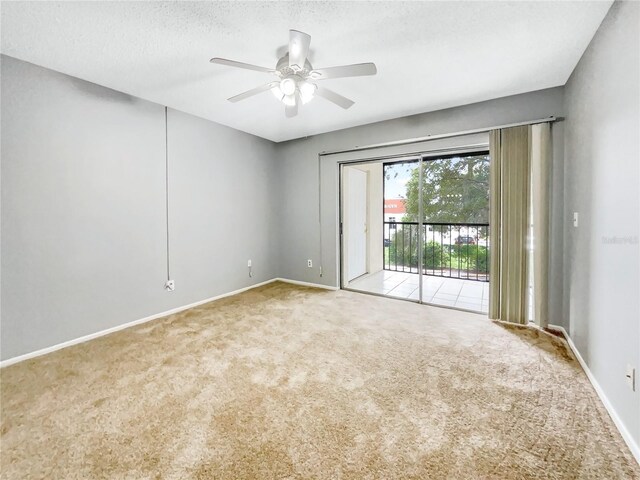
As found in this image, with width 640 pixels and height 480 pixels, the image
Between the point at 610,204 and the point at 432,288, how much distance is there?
9.76 feet

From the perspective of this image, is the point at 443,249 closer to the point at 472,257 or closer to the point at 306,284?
the point at 472,257

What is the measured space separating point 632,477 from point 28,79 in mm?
4509

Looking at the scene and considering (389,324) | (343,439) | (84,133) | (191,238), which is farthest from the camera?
(191,238)

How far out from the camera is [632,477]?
1194 millimetres

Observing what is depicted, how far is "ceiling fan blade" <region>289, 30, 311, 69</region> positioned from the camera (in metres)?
1.60

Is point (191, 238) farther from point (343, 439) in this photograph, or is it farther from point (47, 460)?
point (343, 439)

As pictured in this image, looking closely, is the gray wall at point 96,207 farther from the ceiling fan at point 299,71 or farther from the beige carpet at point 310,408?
the ceiling fan at point 299,71

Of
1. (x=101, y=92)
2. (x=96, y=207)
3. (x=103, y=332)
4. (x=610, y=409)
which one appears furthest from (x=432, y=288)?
(x=101, y=92)

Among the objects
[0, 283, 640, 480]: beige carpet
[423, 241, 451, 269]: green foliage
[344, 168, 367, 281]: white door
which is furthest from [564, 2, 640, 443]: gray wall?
[423, 241, 451, 269]: green foliage

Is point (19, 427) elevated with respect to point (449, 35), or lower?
lower

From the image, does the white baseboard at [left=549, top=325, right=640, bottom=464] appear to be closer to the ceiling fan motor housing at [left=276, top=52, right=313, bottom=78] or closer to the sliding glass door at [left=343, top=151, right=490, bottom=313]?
the sliding glass door at [left=343, top=151, right=490, bottom=313]

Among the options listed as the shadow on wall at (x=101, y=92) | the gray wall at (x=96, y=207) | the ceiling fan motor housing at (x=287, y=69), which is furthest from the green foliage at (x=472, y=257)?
the shadow on wall at (x=101, y=92)

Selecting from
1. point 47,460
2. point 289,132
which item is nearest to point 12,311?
point 47,460

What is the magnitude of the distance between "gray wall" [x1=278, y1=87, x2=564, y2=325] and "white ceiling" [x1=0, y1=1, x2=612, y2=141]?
0.19 meters
